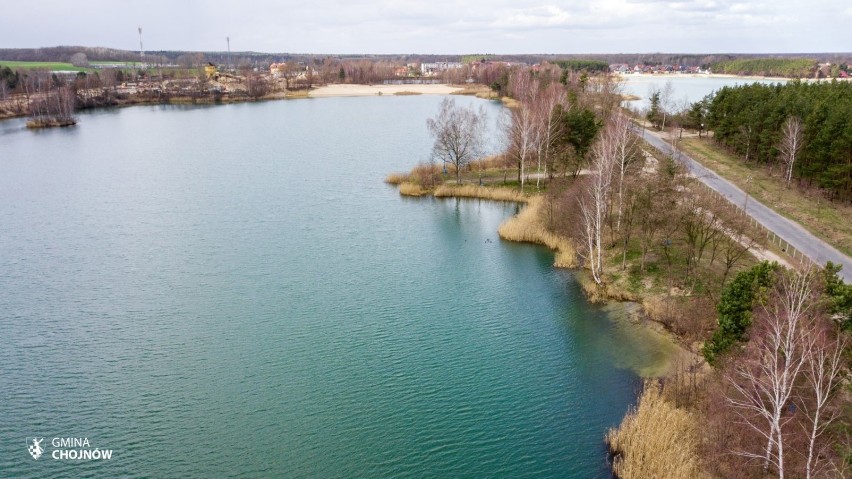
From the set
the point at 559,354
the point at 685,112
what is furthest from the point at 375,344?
the point at 685,112

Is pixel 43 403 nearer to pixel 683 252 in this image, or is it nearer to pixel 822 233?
pixel 683 252

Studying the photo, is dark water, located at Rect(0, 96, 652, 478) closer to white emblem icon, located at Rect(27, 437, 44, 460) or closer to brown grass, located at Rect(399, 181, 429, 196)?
white emblem icon, located at Rect(27, 437, 44, 460)

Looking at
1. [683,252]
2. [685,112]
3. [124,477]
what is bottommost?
[124,477]

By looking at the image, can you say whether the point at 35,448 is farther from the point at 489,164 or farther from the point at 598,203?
the point at 489,164

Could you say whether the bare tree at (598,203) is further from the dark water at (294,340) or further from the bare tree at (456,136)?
the bare tree at (456,136)

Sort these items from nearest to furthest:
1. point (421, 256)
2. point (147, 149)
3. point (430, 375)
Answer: point (430, 375)
point (421, 256)
point (147, 149)

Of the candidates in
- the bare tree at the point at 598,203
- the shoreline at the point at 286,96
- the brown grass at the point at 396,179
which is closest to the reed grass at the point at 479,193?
the brown grass at the point at 396,179
